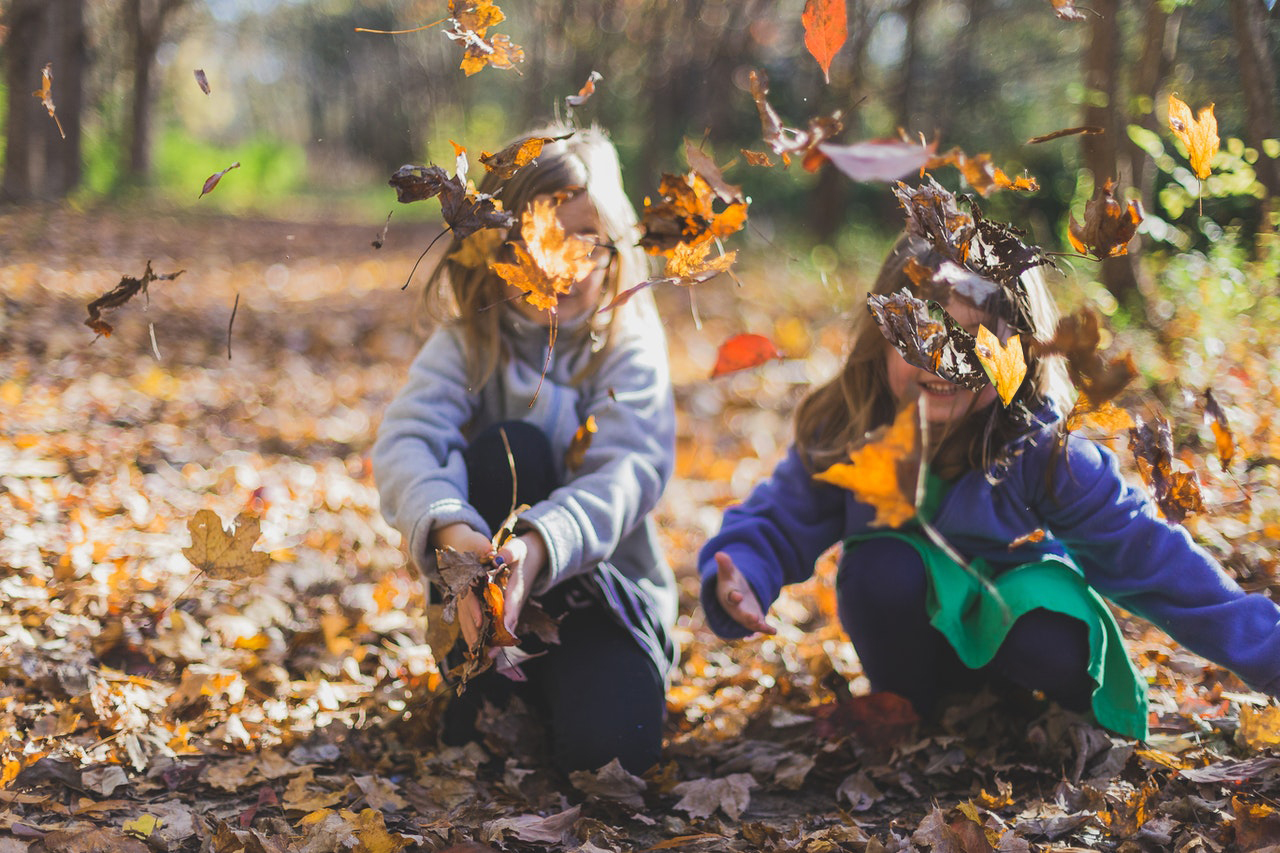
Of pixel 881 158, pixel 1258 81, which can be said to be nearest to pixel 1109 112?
pixel 1258 81

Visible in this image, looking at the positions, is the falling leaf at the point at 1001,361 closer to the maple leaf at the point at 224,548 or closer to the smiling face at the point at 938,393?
the smiling face at the point at 938,393

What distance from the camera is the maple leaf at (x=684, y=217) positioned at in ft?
4.91

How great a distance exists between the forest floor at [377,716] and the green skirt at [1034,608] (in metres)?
0.08

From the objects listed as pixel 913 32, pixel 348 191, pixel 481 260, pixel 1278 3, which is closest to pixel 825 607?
pixel 481 260

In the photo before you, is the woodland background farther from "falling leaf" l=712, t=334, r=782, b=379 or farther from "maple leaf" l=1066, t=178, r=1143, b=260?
"maple leaf" l=1066, t=178, r=1143, b=260

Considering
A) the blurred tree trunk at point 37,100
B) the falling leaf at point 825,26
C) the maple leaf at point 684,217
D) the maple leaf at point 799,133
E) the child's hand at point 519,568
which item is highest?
the blurred tree trunk at point 37,100

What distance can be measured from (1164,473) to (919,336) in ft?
1.53

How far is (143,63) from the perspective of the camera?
13766mm

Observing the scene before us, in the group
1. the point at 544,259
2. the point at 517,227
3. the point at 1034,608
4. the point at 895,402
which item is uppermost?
the point at 517,227

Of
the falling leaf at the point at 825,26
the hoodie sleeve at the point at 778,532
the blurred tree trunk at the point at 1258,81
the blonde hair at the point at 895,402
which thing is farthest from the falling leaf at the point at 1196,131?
the blurred tree trunk at the point at 1258,81

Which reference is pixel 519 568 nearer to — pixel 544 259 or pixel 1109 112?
pixel 544 259

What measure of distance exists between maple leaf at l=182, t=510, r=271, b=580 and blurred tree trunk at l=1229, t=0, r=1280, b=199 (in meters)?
2.66

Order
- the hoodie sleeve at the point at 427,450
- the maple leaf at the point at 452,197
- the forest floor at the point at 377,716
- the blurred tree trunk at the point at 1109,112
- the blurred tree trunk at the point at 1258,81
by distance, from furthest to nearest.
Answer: the blurred tree trunk at the point at 1109,112 → the blurred tree trunk at the point at 1258,81 → the hoodie sleeve at the point at 427,450 → the forest floor at the point at 377,716 → the maple leaf at the point at 452,197

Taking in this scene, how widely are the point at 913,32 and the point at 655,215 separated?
A: 808cm
